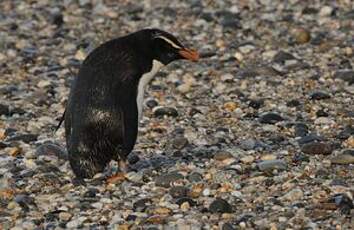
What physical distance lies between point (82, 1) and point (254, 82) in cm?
612

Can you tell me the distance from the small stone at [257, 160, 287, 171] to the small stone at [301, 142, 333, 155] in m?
0.49

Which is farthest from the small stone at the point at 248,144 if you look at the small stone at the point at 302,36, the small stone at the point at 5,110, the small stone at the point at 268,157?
the small stone at the point at 302,36

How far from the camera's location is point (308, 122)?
10.8 m

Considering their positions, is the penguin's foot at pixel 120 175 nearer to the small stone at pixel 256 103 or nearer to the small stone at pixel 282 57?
the small stone at pixel 256 103

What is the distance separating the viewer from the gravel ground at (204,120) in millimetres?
8062

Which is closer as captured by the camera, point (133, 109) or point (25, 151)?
point (133, 109)

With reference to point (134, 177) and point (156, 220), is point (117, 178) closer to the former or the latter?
point (134, 177)

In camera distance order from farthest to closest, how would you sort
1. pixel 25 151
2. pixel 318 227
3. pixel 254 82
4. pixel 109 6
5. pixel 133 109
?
pixel 109 6, pixel 254 82, pixel 25 151, pixel 133 109, pixel 318 227

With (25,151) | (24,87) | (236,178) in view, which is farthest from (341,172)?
(24,87)

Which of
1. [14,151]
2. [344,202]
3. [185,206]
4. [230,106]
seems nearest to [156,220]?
[185,206]

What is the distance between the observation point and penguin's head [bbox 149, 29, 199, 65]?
907 centimetres

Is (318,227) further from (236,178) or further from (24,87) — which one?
(24,87)

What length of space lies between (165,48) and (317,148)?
5.98 ft

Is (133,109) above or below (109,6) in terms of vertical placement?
above
